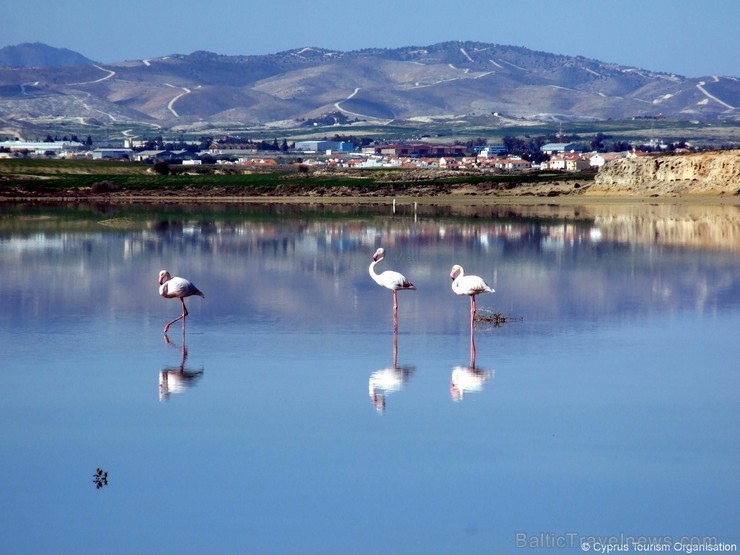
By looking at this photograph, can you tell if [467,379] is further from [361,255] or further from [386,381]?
[361,255]

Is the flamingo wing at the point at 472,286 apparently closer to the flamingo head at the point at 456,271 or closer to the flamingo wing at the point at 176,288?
the flamingo head at the point at 456,271

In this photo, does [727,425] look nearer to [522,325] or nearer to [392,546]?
[392,546]

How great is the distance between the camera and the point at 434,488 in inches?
371

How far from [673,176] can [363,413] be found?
50.2 meters

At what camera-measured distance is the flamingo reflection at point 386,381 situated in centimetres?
1218

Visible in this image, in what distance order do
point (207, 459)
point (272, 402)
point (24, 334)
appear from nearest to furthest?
point (207, 459) < point (272, 402) < point (24, 334)

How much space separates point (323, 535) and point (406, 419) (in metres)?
2.88

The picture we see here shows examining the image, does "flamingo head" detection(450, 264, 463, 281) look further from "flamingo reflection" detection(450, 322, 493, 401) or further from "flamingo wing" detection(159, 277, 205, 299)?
"flamingo wing" detection(159, 277, 205, 299)

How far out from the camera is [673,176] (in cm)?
5966

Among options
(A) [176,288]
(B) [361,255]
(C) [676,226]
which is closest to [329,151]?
(C) [676,226]

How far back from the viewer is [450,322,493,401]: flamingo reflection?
12508 mm

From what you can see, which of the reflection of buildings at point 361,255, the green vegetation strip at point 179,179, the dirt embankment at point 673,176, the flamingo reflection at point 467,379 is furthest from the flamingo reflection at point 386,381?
the green vegetation strip at point 179,179

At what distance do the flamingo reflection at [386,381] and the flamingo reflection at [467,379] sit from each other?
1.52 ft

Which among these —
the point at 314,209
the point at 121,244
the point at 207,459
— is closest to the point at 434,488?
the point at 207,459
